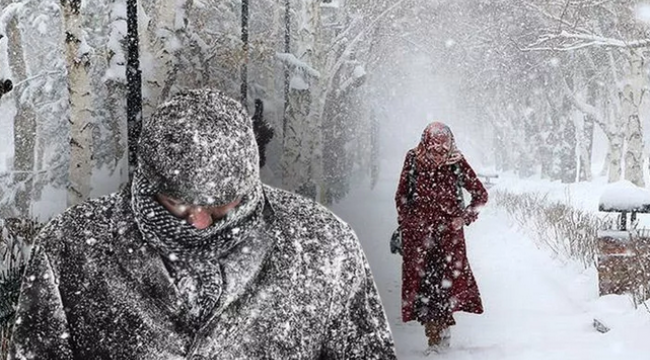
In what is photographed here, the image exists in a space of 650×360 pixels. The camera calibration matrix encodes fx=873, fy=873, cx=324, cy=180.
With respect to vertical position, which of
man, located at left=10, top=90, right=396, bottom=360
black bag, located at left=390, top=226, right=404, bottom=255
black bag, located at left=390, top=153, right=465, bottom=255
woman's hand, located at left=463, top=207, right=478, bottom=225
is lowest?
black bag, located at left=390, top=226, right=404, bottom=255

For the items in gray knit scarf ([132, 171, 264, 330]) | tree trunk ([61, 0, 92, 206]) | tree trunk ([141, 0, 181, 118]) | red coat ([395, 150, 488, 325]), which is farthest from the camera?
tree trunk ([141, 0, 181, 118])

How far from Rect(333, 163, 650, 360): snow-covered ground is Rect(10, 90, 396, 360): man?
4.46 m

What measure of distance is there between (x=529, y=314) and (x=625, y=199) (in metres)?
1.33

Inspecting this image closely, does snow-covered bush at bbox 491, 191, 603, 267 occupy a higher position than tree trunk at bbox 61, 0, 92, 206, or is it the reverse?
tree trunk at bbox 61, 0, 92, 206

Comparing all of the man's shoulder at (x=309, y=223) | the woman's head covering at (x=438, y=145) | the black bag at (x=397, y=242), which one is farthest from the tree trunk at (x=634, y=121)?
the man's shoulder at (x=309, y=223)

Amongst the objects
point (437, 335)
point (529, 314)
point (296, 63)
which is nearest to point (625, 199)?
point (529, 314)

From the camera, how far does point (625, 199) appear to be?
7.75 meters

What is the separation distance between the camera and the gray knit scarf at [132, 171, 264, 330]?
152 centimetres

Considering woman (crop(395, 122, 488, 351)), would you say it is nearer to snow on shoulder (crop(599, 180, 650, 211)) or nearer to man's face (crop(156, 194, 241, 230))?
snow on shoulder (crop(599, 180, 650, 211))

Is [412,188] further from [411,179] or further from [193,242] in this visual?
[193,242]

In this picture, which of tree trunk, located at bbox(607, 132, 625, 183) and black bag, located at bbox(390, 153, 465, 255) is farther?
tree trunk, located at bbox(607, 132, 625, 183)

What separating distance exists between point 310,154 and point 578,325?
10933mm

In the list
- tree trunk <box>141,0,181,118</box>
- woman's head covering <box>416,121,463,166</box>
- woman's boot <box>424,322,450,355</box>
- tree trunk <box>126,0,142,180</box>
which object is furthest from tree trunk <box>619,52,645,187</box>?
woman's head covering <box>416,121,463,166</box>

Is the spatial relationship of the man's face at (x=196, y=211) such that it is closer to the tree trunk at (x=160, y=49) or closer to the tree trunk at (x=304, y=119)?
the tree trunk at (x=160, y=49)
